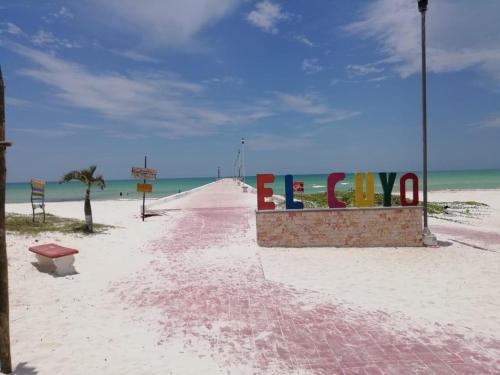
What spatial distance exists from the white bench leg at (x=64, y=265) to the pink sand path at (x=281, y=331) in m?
1.97

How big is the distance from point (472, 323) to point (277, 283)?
4.61 metres

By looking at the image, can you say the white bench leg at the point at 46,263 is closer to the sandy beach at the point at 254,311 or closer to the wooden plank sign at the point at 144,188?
the sandy beach at the point at 254,311

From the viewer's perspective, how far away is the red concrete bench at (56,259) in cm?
959

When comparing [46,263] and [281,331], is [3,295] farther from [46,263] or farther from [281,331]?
[46,263]

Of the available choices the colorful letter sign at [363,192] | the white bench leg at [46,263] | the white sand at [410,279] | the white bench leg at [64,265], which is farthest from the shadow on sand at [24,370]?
the colorful letter sign at [363,192]

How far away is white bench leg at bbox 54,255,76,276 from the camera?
970cm

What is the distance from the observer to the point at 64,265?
9.85m

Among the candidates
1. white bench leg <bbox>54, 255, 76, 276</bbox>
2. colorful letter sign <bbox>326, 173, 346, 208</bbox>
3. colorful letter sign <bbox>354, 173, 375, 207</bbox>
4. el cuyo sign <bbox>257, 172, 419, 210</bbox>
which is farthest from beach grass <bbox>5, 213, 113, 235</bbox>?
colorful letter sign <bbox>354, 173, 375, 207</bbox>

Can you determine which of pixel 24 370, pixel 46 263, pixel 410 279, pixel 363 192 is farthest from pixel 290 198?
pixel 24 370

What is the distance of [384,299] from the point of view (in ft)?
27.0

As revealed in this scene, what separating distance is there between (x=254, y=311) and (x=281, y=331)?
3.53 feet

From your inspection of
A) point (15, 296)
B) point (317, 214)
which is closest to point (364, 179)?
point (317, 214)

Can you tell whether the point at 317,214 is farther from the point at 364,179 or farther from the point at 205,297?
the point at 205,297

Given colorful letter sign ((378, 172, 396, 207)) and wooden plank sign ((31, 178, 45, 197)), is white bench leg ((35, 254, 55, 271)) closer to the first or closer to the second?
wooden plank sign ((31, 178, 45, 197))
